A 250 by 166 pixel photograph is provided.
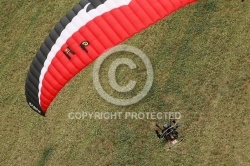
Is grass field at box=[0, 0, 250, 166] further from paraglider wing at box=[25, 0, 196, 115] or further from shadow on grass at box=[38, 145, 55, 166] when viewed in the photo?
paraglider wing at box=[25, 0, 196, 115]

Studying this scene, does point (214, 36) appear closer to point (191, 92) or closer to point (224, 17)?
point (224, 17)

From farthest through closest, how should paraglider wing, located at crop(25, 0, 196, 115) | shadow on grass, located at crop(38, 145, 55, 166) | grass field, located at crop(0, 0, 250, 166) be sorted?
shadow on grass, located at crop(38, 145, 55, 166), grass field, located at crop(0, 0, 250, 166), paraglider wing, located at crop(25, 0, 196, 115)

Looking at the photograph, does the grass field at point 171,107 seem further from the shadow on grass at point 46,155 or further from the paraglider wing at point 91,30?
the paraglider wing at point 91,30

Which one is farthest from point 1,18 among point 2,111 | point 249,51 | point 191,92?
point 249,51

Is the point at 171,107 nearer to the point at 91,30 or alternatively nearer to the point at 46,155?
the point at 46,155

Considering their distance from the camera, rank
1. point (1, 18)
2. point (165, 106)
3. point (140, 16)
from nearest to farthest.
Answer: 1. point (140, 16)
2. point (165, 106)
3. point (1, 18)

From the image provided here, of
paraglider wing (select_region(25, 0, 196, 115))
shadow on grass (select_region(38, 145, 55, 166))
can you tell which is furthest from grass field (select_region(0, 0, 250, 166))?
paraglider wing (select_region(25, 0, 196, 115))
